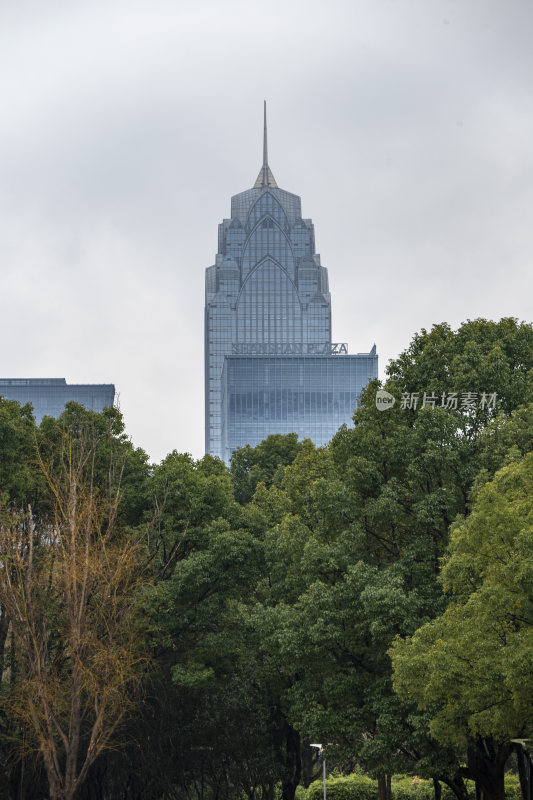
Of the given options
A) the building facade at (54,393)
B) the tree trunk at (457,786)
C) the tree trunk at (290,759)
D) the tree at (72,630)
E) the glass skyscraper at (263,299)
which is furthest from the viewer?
the glass skyscraper at (263,299)

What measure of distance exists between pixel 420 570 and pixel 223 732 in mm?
11199

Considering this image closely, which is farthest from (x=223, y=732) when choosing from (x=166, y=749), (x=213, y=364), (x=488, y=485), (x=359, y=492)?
(x=213, y=364)

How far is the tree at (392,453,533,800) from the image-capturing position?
17.3 meters

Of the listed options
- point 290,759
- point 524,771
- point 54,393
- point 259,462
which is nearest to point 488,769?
point 524,771

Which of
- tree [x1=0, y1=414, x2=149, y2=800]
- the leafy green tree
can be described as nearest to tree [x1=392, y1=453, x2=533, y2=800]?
tree [x1=0, y1=414, x2=149, y2=800]

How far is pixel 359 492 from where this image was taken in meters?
25.2

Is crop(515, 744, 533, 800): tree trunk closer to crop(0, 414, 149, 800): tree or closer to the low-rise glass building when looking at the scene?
crop(0, 414, 149, 800): tree

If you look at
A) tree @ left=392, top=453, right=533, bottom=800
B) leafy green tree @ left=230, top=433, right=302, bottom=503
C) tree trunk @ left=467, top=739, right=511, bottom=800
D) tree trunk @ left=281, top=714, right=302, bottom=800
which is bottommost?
tree trunk @ left=281, top=714, right=302, bottom=800

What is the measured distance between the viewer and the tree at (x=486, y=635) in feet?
56.9

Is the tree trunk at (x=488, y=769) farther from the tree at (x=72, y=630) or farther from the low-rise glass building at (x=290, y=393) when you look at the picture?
the low-rise glass building at (x=290, y=393)

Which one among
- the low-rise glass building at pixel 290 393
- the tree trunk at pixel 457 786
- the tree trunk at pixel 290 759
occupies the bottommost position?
the tree trunk at pixel 290 759

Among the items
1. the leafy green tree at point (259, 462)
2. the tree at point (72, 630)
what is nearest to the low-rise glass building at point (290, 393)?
the leafy green tree at point (259, 462)

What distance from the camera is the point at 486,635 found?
711 inches

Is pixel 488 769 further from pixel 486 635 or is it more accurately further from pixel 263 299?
pixel 263 299
